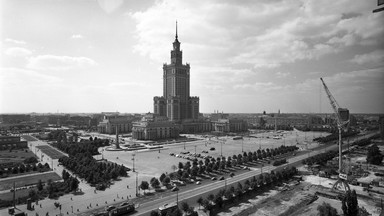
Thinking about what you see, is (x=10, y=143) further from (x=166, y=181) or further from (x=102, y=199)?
(x=166, y=181)

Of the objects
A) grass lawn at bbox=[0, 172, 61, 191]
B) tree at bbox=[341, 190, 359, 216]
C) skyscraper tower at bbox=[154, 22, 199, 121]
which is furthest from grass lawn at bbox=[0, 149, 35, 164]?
skyscraper tower at bbox=[154, 22, 199, 121]

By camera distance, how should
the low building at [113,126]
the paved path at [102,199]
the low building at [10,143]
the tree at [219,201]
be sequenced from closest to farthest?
the paved path at [102,199], the tree at [219,201], the low building at [10,143], the low building at [113,126]

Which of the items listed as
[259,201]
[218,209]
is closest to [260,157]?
[259,201]

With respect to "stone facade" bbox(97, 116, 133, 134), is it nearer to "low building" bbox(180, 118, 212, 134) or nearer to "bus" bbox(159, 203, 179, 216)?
"low building" bbox(180, 118, 212, 134)

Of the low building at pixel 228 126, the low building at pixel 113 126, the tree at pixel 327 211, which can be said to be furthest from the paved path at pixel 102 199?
the low building at pixel 228 126

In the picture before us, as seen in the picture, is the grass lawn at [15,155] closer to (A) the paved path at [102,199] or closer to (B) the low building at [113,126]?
(A) the paved path at [102,199]

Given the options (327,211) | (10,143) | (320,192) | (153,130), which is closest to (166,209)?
(327,211)

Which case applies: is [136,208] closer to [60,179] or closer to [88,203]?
[88,203]
